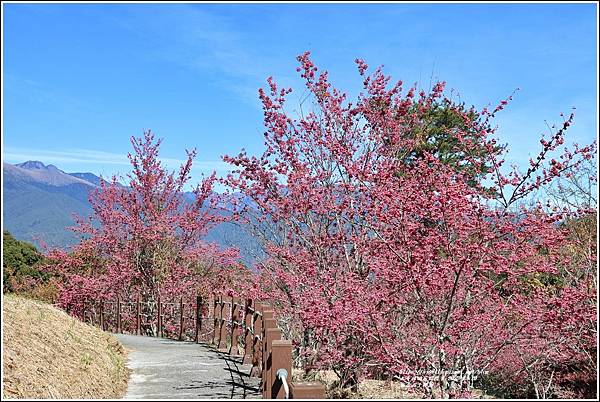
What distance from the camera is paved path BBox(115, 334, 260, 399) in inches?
298

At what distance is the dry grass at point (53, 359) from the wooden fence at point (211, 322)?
1.99 metres

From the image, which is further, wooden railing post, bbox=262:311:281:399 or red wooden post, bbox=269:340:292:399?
wooden railing post, bbox=262:311:281:399

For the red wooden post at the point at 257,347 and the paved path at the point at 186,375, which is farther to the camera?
the red wooden post at the point at 257,347

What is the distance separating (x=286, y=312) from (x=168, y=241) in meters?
7.44

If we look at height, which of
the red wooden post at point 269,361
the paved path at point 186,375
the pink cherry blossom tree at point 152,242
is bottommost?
the paved path at point 186,375

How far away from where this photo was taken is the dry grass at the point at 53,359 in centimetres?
618

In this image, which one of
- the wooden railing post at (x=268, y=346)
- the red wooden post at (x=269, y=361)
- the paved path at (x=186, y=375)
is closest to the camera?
the red wooden post at (x=269, y=361)

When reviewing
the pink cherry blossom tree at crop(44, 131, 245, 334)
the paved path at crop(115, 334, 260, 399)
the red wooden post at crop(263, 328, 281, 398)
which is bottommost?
the paved path at crop(115, 334, 260, 399)

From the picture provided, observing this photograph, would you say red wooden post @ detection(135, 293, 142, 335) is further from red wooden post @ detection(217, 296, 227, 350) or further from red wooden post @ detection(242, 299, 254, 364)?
red wooden post @ detection(242, 299, 254, 364)

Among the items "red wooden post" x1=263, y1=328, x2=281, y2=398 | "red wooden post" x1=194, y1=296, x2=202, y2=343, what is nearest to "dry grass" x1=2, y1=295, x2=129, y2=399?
"red wooden post" x1=263, y1=328, x2=281, y2=398

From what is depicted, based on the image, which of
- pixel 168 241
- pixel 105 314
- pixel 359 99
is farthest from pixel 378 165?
pixel 105 314

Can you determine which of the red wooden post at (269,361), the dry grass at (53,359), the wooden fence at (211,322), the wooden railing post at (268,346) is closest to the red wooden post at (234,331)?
the wooden fence at (211,322)

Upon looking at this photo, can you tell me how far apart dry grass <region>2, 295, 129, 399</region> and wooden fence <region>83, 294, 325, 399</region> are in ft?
6.52

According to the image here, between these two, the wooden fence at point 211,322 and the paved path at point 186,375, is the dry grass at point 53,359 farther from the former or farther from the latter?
the wooden fence at point 211,322
